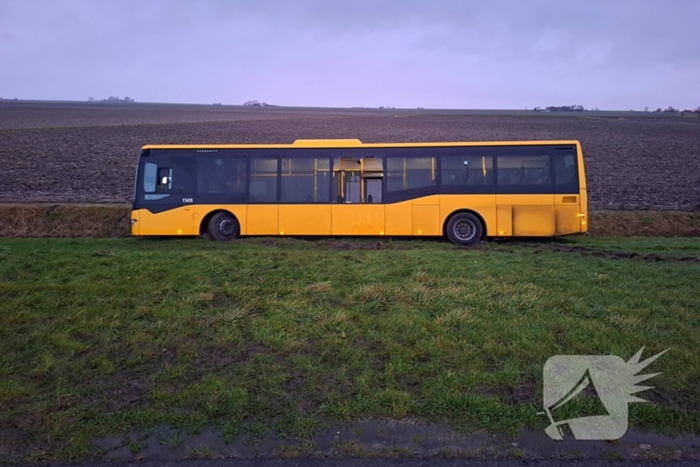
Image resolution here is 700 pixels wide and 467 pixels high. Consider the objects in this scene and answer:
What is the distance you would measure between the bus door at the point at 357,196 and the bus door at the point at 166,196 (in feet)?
14.0

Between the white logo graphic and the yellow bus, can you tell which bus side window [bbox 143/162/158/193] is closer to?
the yellow bus

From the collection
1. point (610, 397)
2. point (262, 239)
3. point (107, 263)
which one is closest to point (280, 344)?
point (610, 397)

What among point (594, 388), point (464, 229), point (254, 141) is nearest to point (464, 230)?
point (464, 229)

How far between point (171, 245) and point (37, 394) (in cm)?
1014

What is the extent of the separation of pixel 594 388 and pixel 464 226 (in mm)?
11088

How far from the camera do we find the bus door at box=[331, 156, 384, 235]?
1664cm

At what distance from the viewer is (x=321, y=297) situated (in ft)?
26.6

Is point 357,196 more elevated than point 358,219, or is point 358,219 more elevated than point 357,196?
point 357,196

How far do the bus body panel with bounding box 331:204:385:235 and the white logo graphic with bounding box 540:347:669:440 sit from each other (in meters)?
10.7

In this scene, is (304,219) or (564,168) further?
(304,219)

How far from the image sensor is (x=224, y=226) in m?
17.2

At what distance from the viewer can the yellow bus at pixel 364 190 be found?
16188 millimetres

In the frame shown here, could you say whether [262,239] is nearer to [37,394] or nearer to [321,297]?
[321,297]

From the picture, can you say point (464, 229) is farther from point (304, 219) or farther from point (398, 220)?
point (304, 219)
